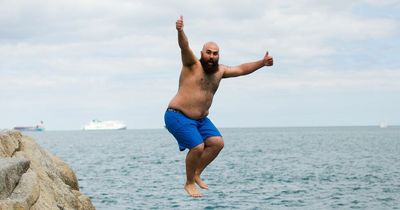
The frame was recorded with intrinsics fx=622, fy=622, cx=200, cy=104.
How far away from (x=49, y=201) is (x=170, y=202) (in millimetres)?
25977

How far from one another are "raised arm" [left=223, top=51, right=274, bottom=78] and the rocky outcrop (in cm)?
382

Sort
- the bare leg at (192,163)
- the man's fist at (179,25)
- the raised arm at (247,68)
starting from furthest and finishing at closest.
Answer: the raised arm at (247,68) < the bare leg at (192,163) < the man's fist at (179,25)

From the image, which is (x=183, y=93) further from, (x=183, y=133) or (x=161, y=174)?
(x=161, y=174)

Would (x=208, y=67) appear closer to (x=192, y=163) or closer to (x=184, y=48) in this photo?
(x=184, y=48)

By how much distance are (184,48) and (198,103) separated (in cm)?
109

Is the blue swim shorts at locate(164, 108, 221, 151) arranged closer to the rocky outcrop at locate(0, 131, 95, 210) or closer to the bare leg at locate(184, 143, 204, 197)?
the bare leg at locate(184, 143, 204, 197)

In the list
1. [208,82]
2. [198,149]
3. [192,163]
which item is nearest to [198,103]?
[208,82]

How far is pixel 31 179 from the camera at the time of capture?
1077 centimetres

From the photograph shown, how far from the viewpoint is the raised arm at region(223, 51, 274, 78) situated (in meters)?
10.4

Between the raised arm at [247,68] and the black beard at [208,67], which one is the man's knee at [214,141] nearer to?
the raised arm at [247,68]

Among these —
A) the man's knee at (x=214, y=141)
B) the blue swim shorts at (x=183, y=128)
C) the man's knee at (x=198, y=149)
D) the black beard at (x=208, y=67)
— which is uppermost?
the black beard at (x=208, y=67)

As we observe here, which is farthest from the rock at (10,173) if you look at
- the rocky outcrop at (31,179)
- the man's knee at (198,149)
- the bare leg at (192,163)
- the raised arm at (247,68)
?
the raised arm at (247,68)

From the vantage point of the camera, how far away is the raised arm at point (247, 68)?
10.4 meters

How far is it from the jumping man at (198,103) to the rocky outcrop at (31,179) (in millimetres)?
Answer: 2612
